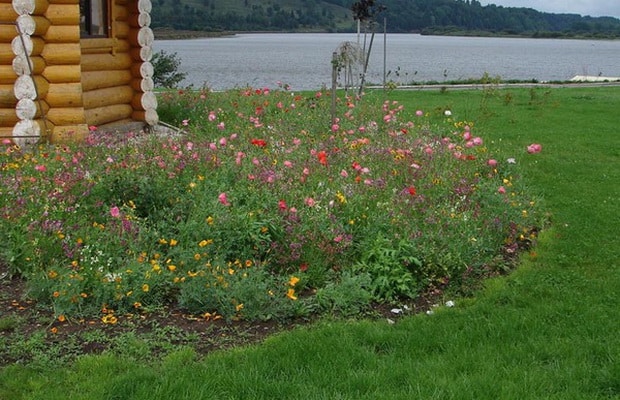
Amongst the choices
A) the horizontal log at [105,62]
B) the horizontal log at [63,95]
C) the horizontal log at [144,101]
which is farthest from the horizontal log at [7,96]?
the horizontal log at [144,101]

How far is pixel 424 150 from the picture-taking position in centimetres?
925

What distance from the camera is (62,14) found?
37.7 ft

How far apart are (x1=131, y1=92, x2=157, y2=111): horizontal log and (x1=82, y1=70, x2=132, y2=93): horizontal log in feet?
1.28

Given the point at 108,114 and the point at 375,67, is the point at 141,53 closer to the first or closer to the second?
the point at 108,114

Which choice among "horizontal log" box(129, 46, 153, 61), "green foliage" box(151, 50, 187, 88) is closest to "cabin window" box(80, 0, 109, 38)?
"horizontal log" box(129, 46, 153, 61)

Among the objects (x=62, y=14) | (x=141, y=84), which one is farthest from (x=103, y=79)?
(x=62, y=14)

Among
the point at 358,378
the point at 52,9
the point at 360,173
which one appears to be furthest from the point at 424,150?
the point at 52,9

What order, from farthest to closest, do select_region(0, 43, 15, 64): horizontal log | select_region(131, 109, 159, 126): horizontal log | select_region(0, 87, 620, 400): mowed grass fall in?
select_region(131, 109, 159, 126): horizontal log → select_region(0, 43, 15, 64): horizontal log → select_region(0, 87, 620, 400): mowed grass

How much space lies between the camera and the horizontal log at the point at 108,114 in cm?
1305

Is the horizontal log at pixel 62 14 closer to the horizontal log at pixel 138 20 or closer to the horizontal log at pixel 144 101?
the horizontal log at pixel 138 20

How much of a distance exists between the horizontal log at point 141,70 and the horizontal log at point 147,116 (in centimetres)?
72

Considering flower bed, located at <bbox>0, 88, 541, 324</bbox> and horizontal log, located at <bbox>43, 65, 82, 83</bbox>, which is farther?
horizontal log, located at <bbox>43, 65, 82, 83</bbox>

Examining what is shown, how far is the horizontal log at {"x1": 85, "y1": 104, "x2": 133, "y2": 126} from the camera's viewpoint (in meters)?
13.1

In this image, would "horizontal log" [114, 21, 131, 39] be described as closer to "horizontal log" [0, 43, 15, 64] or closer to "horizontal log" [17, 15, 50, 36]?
"horizontal log" [17, 15, 50, 36]
